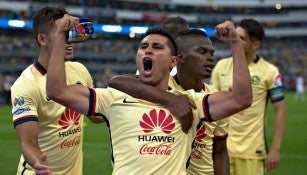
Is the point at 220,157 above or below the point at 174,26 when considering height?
below

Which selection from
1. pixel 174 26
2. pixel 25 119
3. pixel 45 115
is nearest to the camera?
pixel 25 119

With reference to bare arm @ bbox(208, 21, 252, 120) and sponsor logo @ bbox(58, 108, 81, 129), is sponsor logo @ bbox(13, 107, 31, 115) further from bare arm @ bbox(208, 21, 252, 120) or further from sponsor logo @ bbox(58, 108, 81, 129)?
bare arm @ bbox(208, 21, 252, 120)

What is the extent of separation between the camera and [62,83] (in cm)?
363

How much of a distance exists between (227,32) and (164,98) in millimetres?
622

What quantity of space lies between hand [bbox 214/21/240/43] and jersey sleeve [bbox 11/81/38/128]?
5.33 feet

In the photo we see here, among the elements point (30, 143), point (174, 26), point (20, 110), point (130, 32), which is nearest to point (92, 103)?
point (30, 143)

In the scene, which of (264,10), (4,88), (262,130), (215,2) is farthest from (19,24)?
(262,130)

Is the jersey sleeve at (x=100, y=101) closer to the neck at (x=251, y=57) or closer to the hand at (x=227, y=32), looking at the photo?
the hand at (x=227, y=32)

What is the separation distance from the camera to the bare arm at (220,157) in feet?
15.3

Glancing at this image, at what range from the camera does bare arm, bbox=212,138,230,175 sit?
15.3 feet

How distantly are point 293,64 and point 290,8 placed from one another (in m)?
11.2

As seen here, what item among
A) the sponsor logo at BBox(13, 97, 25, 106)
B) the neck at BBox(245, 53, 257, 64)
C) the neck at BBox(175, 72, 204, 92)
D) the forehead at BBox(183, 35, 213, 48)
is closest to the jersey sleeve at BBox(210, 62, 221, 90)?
the neck at BBox(245, 53, 257, 64)

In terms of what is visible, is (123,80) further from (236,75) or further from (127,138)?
(236,75)

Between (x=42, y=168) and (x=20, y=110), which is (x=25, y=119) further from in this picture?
(x=42, y=168)
